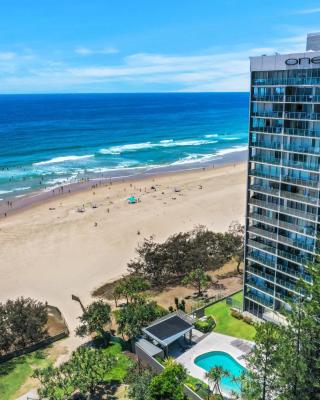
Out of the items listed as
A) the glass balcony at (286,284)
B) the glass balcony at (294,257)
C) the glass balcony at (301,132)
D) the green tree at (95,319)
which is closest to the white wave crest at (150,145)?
the green tree at (95,319)

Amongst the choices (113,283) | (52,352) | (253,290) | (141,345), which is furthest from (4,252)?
(253,290)

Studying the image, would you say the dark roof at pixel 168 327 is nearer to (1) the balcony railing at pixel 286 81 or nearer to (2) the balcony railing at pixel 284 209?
(2) the balcony railing at pixel 284 209

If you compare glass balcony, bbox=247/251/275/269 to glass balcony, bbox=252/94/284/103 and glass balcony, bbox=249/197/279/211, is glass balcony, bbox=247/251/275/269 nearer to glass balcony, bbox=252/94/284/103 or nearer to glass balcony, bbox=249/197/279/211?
glass balcony, bbox=249/197/279/211

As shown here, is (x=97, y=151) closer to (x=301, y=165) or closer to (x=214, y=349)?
(x=214, y=349)

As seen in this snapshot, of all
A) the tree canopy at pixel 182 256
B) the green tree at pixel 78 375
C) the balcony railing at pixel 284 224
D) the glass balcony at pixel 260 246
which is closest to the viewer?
the green tree at pixel 78 375

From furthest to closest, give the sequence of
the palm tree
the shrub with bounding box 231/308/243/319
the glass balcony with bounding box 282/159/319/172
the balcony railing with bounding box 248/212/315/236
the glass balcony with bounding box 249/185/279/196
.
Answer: the shrub with bounding box 231/308/243/319 → the glass balcony with bounding box 249/185/279/196 → the balcony railing with bounding box 248/212/315/236 → the glass balcony with bounding box 282/159/319/172 → the palm tree

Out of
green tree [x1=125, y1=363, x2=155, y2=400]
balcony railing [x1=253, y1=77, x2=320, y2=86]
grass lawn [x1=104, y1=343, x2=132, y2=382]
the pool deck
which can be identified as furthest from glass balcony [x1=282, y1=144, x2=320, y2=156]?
grass lawn [x1=104, y1=343, x2=132, y2=382]

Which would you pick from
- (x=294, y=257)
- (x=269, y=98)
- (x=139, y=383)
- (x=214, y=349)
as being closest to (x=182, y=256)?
(x=214, y=349)
